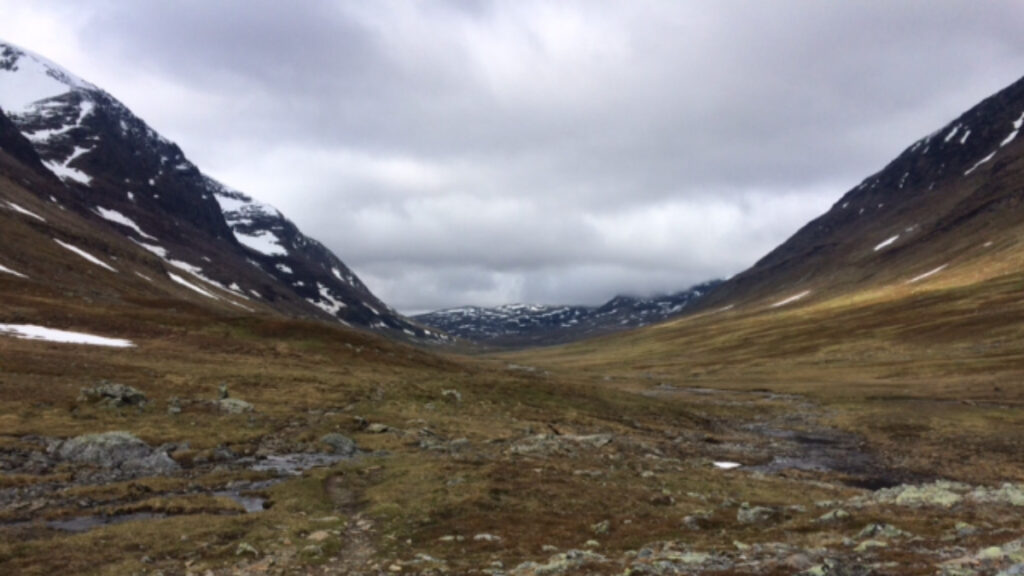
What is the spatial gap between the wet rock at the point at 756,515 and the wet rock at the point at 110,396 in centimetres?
3864

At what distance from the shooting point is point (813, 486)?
35531 millimetres

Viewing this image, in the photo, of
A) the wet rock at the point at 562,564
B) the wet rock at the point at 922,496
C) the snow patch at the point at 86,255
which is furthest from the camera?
the snow patch at the point at 86,255

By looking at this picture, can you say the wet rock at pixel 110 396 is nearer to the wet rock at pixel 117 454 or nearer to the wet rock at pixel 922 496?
the wet rock at pixel 117 454

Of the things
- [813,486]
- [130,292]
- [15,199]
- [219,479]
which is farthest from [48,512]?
[15,199]

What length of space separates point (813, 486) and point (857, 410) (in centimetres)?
4404

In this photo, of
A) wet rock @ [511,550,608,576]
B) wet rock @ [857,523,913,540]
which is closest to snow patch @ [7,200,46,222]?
wet rock @ [511,550,608,576]

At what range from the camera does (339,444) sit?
39.3 m

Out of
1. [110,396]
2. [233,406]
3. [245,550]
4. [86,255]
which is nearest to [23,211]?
[86,255]

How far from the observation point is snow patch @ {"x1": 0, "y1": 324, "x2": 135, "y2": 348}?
6512 cm

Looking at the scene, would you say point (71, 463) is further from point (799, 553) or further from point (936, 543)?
point (936, 543)

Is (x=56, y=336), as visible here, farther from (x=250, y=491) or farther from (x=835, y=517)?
(x=835, y=517)

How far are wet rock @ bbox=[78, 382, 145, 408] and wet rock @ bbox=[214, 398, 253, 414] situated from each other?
4979mm

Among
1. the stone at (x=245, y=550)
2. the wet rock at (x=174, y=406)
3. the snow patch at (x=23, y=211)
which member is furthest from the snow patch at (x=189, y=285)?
the stone at (x=245, y=550)

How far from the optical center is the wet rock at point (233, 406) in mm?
45853
